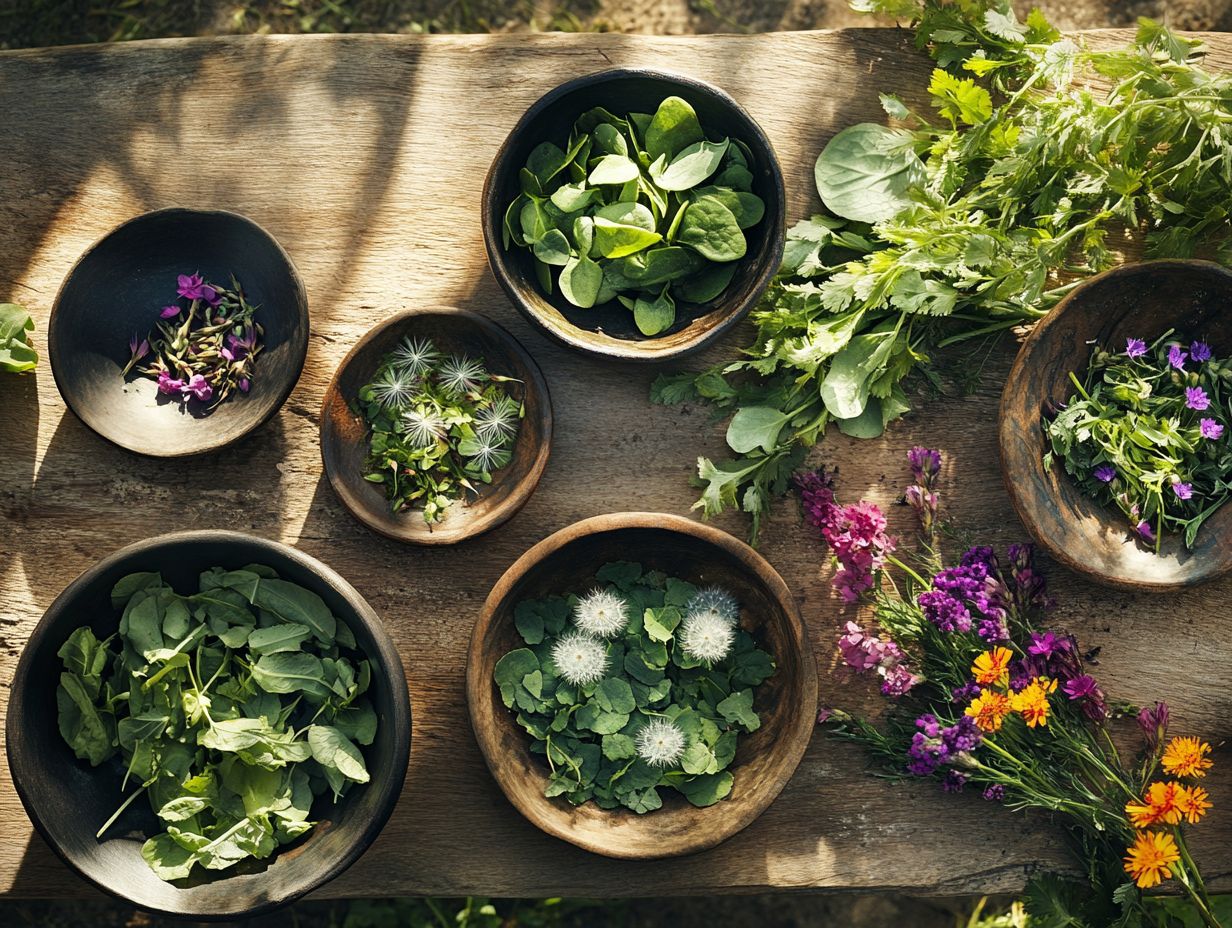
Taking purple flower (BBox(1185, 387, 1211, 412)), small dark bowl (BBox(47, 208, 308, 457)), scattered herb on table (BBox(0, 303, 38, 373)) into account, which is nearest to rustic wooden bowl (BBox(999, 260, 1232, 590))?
purple flower (BBox(1185, 387, 1211, 412))

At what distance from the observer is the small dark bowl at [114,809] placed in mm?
1567

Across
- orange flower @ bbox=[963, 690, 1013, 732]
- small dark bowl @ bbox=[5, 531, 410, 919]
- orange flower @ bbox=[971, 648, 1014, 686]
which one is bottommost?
small dark bowl @ bbox=[5, 531, 410, 919]

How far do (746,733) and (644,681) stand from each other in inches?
8.5

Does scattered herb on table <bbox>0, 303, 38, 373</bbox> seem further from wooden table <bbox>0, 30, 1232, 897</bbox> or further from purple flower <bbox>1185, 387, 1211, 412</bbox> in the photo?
purple flower <bbox>1185, 387, 1211, 412</bbox>

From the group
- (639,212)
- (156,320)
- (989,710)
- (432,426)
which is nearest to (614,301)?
(639,212)

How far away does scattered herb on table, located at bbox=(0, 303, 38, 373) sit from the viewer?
1.75m

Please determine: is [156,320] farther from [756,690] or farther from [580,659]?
[756,690]

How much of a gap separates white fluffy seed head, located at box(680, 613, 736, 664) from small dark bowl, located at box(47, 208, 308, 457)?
2.68 feet

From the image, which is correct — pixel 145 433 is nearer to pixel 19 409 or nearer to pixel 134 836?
pixel 19 409

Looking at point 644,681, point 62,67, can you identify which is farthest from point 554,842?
point 62,67

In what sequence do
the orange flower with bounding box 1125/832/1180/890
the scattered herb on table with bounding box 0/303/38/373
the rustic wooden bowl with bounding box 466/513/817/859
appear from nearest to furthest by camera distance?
the orange flower with bounding box 1125/832/1180/890, the rustic wooden bowl with bounding box 466/513/817/859, the scattered herb on table with bounding box 0/303/38/373

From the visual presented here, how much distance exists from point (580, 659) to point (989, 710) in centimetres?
68

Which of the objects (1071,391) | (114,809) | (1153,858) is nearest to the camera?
(1153,858)

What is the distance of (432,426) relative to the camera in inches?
68.0
